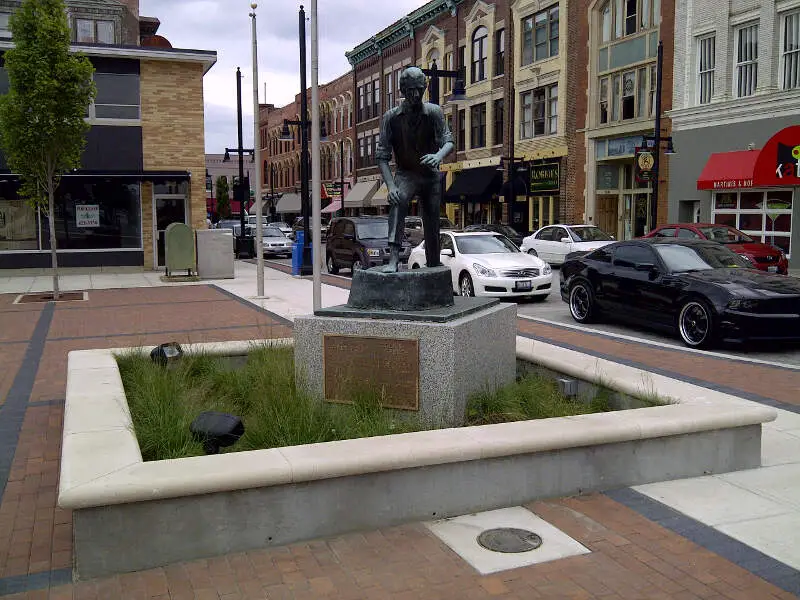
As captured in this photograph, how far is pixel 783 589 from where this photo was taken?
4238 millimetres

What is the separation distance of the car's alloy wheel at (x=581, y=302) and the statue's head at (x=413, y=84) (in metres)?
7.94

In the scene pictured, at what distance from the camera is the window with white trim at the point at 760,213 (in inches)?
1016

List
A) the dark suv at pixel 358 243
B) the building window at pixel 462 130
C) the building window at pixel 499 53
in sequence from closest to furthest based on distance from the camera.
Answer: the dark suv at pixel 358 243
the building window at pixel 499 53
the building window at pixel 462 130

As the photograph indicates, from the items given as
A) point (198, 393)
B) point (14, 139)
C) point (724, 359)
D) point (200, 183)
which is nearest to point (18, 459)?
point (198, 393)

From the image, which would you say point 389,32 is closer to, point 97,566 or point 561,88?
point 561,88

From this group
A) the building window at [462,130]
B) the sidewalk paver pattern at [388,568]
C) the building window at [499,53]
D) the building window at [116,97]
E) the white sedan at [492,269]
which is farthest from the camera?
the building window at [462,130]

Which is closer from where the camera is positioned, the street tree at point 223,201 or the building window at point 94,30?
the building window at point 94,30

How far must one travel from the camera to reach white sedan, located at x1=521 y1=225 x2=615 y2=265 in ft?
84.8

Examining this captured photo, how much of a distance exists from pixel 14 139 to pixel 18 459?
13754 mm

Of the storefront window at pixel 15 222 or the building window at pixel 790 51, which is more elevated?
the building window at pixel 790 51

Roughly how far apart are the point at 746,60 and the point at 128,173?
19.9 m

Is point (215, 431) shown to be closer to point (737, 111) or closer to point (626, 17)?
point (737, 111)

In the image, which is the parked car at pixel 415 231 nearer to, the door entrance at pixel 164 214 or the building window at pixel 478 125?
the door entrance at pixel 164 214

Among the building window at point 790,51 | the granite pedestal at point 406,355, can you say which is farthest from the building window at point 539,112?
the granite pedestal at point 406,355
